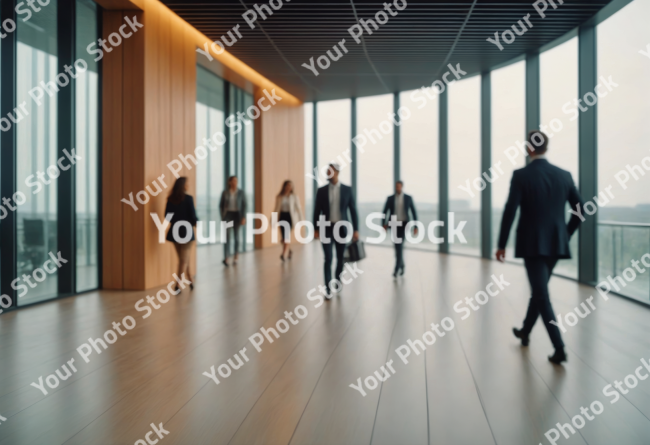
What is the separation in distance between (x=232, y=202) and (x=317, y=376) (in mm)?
6614

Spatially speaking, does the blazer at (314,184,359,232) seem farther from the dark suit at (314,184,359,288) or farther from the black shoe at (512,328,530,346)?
the black shoe at (512,328,530,346)

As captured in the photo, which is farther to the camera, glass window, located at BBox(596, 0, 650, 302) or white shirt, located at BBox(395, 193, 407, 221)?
white shirt, located at BBox(395, 193, 407, 221)

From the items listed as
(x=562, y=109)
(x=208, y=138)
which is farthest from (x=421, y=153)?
(x=208, y=138)

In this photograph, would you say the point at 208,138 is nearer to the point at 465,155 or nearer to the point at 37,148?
the point at 37,148

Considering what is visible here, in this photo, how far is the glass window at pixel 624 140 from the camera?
235 inches

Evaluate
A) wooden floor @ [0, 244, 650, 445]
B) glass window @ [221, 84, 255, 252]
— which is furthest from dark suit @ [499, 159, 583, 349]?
glass window @ [221, 84, 255, 252]

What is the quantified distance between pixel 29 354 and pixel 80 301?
2.29 meters

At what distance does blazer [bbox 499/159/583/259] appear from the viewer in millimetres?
3553

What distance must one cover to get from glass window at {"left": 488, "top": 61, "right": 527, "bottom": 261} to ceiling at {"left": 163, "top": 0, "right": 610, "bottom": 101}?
1.43 ft

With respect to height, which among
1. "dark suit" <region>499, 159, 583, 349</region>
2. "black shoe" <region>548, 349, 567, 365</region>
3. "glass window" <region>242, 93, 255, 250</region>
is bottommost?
"black shoe" <region>548, 349, 567, 365</region>

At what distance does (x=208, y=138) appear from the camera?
35.4 feet

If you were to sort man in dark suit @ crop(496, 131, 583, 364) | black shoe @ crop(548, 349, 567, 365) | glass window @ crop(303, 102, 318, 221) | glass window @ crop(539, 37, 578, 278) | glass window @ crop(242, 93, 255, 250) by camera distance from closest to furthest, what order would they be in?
black shoe @ crop(548, 349, 567, 365), man in dark suit @ crop(496, 131, 583, 364), glass window @ crop(539, 37, 578, 278), glass window @ crop(242, 93, 255, 250), glass window @ crop(303, 102, 318, 221)

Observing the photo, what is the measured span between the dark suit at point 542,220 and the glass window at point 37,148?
5.02 meters

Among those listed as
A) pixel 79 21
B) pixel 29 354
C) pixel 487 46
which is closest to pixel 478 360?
pixel 29 354
